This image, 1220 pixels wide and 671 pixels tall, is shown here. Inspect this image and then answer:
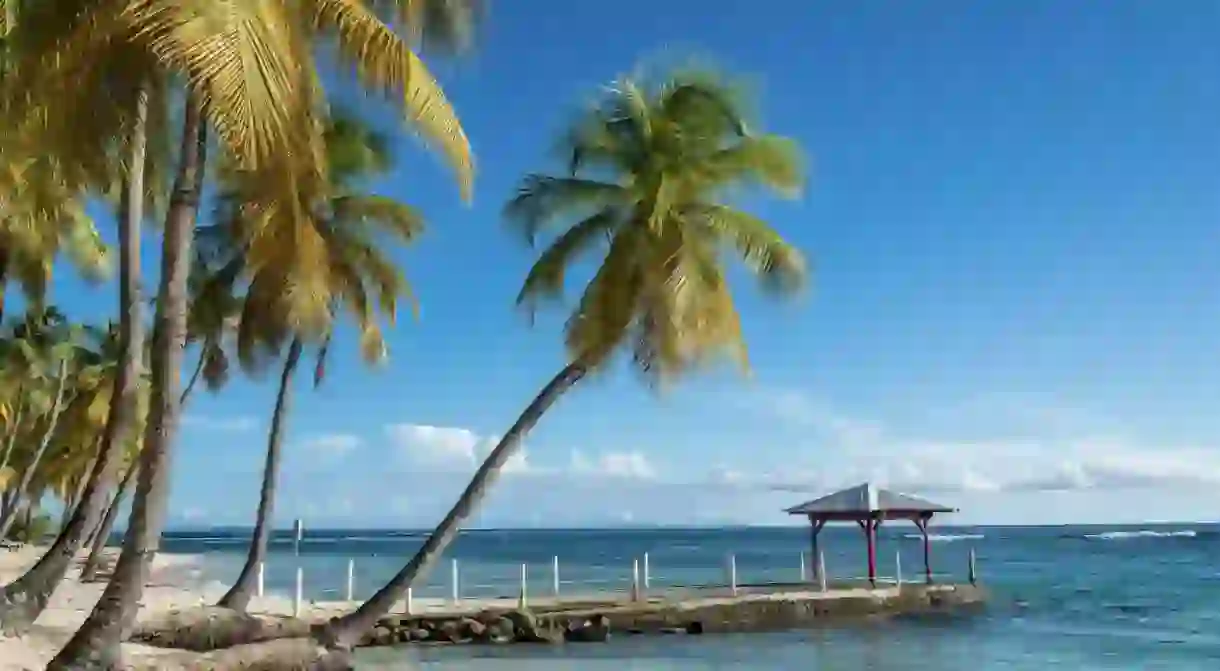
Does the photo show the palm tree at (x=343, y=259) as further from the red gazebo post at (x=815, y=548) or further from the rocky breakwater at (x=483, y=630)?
the red gazebo post at (x=815, y=548)

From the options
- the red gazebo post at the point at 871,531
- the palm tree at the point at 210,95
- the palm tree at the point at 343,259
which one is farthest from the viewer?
the red gazebo post at the point at 871,531

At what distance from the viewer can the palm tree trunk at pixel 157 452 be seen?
9617 millimetres

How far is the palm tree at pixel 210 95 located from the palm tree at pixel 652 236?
6.55 meters

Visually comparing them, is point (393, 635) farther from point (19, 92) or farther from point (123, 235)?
point (19, 92)

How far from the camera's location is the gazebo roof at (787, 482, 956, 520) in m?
34.0

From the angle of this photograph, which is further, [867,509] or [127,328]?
[867,509]

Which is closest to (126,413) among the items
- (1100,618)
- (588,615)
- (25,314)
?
(588,615)

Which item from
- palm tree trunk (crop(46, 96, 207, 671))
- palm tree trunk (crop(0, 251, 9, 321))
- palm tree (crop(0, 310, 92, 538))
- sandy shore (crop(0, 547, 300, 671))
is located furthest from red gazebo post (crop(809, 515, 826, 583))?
palm tree trunk (crop(46, 96, 207, 671))

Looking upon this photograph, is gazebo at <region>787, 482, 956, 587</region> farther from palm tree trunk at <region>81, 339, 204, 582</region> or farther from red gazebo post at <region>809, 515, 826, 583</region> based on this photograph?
palm tree trunk at <region>81, 339, 204, 582</region>

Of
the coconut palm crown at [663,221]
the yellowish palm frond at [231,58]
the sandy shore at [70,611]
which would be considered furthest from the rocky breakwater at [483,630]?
the yellowish palm frond at [231,58]

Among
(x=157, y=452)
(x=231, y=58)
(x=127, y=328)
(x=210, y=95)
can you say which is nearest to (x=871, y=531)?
(x=127, y=328)

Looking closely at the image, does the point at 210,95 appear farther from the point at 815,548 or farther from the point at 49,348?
the point at 815,548

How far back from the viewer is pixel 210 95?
25.1 feet

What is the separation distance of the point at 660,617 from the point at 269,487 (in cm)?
1009
